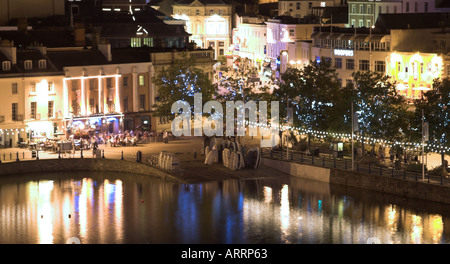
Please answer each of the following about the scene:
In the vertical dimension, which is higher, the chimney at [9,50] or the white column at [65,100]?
the chimney at [9,50]

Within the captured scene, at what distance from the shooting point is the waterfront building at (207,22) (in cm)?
18038

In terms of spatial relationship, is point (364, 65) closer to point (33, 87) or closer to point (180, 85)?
point (180, 85)

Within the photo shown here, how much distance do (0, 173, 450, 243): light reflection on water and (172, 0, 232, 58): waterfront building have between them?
9284 centimetres

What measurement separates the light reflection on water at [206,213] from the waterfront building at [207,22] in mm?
92838

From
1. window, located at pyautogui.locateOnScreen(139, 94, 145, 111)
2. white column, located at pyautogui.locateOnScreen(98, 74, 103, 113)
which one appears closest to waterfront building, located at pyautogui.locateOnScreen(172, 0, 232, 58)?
window, located at pyautogui.locateOnScreen(139, 94, 145, 111)

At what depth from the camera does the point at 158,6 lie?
18375 centimetres

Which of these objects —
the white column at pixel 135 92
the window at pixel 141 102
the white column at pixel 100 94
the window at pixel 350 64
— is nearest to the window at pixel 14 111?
the white column at pixel 100 94

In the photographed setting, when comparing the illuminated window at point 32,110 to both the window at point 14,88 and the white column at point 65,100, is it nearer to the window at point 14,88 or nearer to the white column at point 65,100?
the window at point 14,88

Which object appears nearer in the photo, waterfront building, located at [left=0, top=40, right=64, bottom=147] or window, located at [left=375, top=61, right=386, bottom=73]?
waterfront building, located at [left=0, top=40, right=64, bottom=147]

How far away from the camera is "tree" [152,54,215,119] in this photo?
4129 inches

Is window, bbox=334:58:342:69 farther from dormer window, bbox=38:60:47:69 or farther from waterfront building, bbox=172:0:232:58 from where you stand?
waterfront building, bbox=172:0:232:58

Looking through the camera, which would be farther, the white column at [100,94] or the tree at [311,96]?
the white column at [100,94]

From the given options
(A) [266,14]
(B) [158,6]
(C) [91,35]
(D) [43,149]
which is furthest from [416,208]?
(B) [158,6]

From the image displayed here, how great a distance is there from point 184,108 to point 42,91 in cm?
1230
